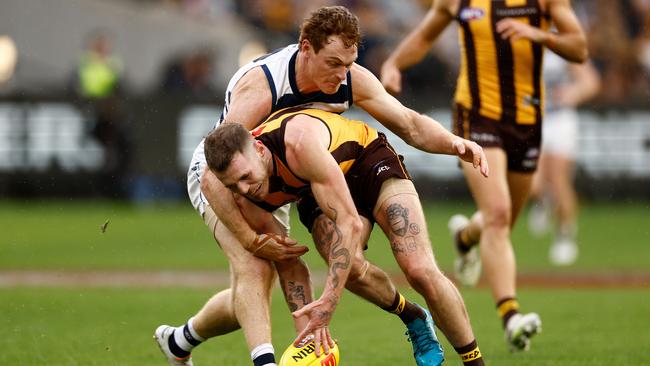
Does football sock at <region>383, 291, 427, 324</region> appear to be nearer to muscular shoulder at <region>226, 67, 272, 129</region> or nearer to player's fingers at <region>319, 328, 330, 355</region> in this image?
player's fingers at <region>319, 328, 330, 355</region>

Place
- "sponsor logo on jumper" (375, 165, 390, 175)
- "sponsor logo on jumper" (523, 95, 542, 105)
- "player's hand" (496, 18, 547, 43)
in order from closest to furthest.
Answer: "sponsor logo on jumper" (375, 165, 390, 175), "player's hand" (496, 18, 547, 43), "sponsor logo on jumper" (523, 95, 542, 105)

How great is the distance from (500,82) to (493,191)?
3.06 feet

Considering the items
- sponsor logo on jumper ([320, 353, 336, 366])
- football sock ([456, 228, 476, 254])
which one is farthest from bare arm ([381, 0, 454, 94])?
sponsor logo on jumper ([320, 353, 336, 366])

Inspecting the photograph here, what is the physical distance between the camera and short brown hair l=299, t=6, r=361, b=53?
6.97m

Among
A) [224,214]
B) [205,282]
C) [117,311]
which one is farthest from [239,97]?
[205,282]

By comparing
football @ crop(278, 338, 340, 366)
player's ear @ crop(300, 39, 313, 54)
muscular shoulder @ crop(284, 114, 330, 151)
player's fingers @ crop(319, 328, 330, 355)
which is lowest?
football @ crop(278, 338, 340, 366)

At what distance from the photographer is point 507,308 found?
8.88 metres

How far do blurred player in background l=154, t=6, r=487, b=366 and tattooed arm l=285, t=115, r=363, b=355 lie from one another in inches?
13.6

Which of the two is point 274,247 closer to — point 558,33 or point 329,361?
point 329,361

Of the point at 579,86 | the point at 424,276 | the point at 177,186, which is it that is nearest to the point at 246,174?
the point at 424,276

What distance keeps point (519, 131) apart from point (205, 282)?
4874mm

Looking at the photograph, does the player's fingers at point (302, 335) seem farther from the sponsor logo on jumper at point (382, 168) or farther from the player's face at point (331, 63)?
the player's face at point (331, 63)

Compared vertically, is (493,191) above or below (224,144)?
below

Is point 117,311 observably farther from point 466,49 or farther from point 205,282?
point 466,49
